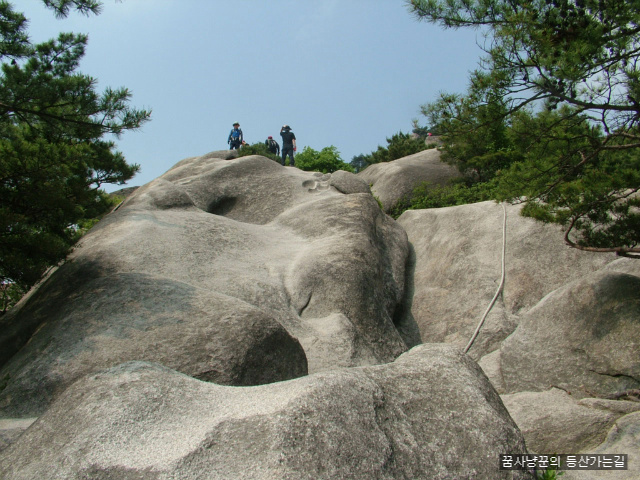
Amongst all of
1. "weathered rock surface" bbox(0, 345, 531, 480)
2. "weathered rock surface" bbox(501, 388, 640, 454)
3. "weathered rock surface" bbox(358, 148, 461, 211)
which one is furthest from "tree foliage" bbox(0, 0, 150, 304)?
"weathered rock surface" bbox(358, 148, 461, 211)

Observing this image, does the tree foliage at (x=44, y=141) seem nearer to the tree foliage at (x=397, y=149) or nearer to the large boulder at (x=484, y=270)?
the large boulder at (x=484, y=270)

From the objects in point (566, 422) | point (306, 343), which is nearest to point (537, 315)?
point (566, 422)

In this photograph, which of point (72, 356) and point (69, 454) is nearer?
point (69, 454)

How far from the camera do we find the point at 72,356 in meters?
5.45

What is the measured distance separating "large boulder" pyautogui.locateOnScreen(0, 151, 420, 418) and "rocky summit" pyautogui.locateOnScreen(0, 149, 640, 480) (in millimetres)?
30

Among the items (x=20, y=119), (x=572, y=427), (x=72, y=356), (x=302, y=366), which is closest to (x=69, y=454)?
(x=72, y=356)

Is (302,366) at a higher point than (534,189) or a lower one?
lower

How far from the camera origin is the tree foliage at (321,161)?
22562 mm

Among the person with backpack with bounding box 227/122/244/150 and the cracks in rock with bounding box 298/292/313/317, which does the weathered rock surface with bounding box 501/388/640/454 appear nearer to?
the cracks in rock with bounding box 298/292/313/317

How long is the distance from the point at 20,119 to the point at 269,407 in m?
7.59

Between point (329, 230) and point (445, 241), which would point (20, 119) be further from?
point (445, 241)

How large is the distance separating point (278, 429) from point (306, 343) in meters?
4.34

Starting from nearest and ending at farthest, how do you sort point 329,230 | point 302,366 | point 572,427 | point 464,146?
point 572,427
point 302,366
point 464,146
point 329,230

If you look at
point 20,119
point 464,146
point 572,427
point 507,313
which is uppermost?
point 20,119
